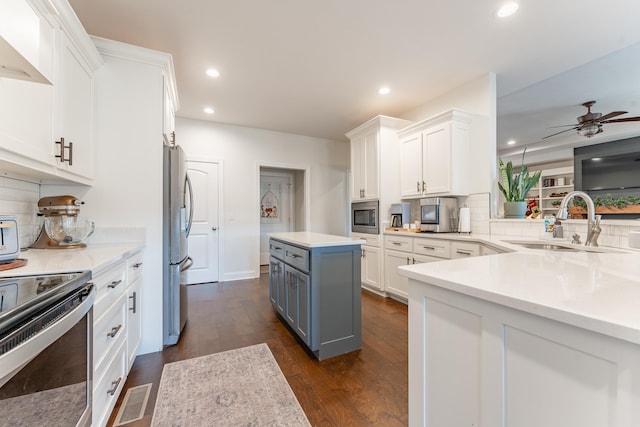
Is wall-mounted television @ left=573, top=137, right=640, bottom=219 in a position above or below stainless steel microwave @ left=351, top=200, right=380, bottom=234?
above

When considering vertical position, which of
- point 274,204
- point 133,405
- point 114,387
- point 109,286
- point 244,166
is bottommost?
point 133,405

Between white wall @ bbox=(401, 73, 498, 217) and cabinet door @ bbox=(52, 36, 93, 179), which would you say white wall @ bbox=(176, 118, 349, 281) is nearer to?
cabinet door @ bbox=(52, 36, 93, 179)

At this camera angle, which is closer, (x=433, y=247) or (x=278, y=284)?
(x=278, y=284)

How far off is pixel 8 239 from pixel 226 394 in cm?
142

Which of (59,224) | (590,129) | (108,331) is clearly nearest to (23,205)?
(59,224)

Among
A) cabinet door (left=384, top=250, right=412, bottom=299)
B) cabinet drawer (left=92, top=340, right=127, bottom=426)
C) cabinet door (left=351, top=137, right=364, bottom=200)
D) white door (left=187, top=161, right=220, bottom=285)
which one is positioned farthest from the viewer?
white door (left=187, top=161, right=220, bottom=285)

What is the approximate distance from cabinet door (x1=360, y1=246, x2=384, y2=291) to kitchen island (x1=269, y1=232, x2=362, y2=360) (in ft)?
5.07

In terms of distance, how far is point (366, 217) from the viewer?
157 inches

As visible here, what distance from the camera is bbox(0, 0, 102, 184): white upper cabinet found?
122 centimetres

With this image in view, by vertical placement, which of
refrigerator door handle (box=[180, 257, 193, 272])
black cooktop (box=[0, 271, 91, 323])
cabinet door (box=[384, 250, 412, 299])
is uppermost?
black cooktop (box=[0, 271, 91, 323])

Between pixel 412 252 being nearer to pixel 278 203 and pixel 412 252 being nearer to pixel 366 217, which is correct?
pixel 366 217

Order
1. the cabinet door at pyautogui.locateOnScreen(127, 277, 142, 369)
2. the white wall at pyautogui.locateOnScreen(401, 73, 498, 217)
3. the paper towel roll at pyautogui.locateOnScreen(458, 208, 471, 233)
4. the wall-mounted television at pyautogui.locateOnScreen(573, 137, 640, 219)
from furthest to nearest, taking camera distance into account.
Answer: the wall-mounted television at pyautogui.locateOnScreen(573, 137, 640, 219), the paper towel roll at pyautogui.locateOnScreen(458, 208, 471, 233), the white wall at pyautogui.locateOnScreen(401, 73, 498, 217), the cabinet door at pyautogui.locateOnScreen(127, 277, 142, 369)

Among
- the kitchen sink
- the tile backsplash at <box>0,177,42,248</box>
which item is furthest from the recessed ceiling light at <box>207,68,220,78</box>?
the kitchen sink

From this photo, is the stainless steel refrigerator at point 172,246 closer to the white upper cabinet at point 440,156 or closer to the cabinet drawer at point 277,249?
the cabinet drawer at point 277,249
